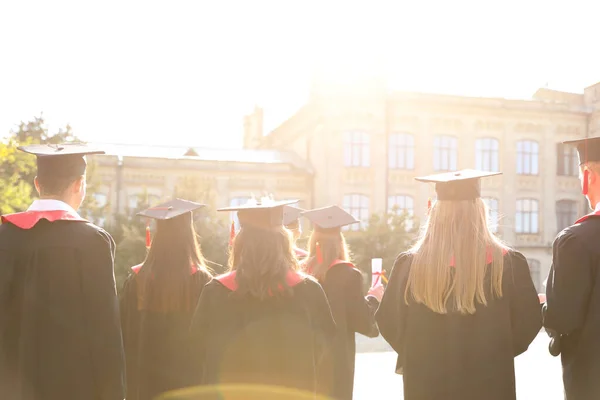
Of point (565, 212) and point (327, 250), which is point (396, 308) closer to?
point (327, 250)

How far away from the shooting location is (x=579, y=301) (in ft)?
13.2

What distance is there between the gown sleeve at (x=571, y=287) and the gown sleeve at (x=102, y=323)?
2563 millimetres

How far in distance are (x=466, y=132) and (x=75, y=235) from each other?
34163 millimetres

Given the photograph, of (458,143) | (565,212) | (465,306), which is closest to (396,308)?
(465,306)

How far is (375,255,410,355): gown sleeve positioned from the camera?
443 cm

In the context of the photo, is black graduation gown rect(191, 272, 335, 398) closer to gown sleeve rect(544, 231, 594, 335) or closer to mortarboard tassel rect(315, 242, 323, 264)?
gown sleeve rect(544, 231, 594, 335)

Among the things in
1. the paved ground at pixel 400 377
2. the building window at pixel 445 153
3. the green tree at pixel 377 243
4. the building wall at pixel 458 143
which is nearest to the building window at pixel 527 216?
the building wall at pixel 458 143

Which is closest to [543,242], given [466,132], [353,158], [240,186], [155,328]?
[466,132]

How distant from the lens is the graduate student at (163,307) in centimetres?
540

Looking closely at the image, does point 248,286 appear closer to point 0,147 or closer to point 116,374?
point 116,374

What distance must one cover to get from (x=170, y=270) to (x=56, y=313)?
1428 millimetres

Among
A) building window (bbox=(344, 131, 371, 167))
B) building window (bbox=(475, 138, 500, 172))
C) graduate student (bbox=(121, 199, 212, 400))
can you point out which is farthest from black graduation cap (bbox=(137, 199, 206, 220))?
building window (bbox=(475, 138, 500, 172))

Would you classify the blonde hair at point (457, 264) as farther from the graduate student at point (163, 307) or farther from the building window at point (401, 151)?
the building window at point (401, 151)

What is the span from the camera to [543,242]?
36.3 m
